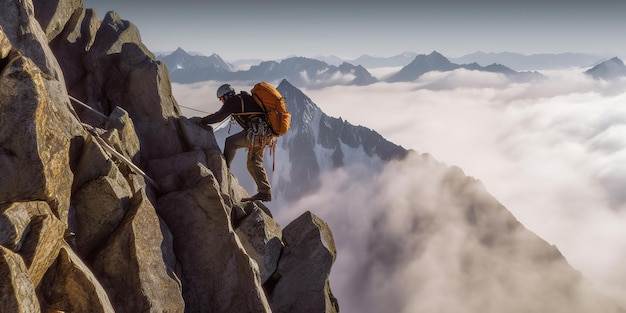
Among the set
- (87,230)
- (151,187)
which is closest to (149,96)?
(151,187)

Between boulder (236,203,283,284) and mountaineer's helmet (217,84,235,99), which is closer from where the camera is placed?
boulder (236,203,283,284)

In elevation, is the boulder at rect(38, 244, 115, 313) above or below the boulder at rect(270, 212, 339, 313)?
above

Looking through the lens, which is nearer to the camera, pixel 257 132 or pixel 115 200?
pixel 115 200

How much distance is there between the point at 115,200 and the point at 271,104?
959cm

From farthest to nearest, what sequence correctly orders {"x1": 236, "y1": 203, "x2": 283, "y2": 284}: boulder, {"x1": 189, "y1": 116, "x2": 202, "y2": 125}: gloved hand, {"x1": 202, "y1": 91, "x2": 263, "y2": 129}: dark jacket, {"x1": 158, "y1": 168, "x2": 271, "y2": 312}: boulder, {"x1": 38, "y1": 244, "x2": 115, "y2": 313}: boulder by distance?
{"x1": 189, "y1": 116, "x2": 202, "y2": 125}: gloved hand < {"x1": 202, "y1": 91, "x2": 263, "y2": 129}: dark jacket < {"x1": 236, "y1": 203, "x2": 283, "y2": 284}: boulder < {"x1": 158, "y1": 168, "x2": 271, "y2": 312}: boulder < {"x1": 38, "y1": 244, "x2": 115, "y2": 313}: boulder

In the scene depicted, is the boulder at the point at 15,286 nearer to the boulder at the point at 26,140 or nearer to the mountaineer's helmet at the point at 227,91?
the boulder at the point at 26,140

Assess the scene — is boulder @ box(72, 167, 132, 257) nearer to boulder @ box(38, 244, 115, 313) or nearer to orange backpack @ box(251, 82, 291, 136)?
boulder @ box(38, 244, 115, 313)

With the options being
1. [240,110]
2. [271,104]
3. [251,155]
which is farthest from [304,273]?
[240,110]

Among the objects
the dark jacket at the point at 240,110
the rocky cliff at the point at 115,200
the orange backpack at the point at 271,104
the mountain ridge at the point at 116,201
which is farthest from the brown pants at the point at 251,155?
the orange backpack at the point at 271,104

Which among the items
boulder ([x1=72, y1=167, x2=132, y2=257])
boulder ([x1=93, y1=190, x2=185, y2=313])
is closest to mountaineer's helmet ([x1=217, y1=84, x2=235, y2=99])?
boulder ([x1=93, y1=190, x2=185, y2=313])

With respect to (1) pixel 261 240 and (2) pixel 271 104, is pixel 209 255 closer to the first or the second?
(1) pixel 261 240

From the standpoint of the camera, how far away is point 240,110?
19.4 m

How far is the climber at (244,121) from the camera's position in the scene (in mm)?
19406

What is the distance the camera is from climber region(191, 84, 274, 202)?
19406 mm
